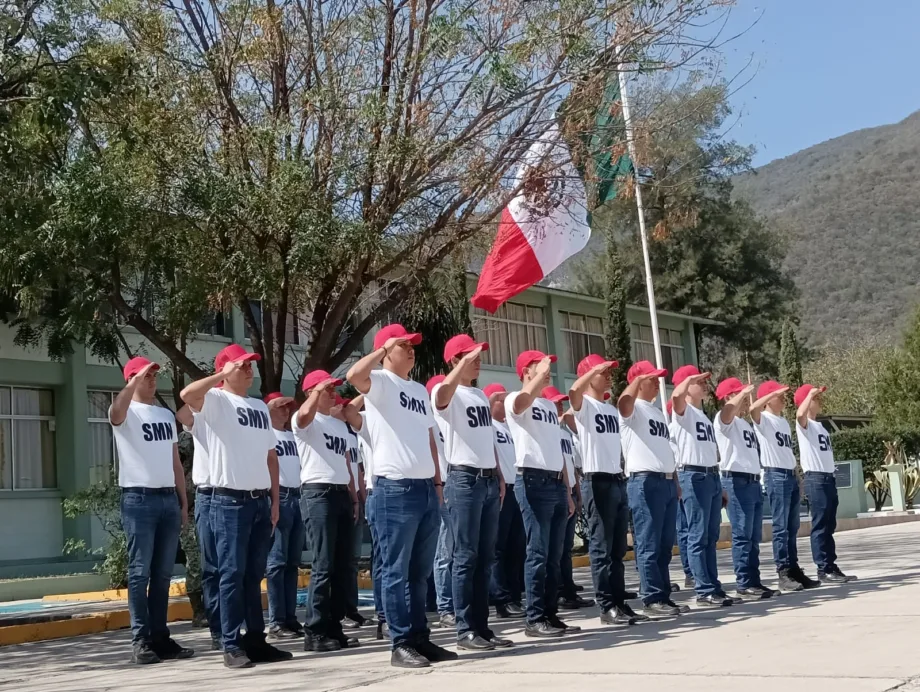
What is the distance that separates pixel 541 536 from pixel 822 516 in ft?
14.5

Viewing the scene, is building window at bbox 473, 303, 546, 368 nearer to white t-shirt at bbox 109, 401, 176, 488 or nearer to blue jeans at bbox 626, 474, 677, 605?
blue jeans at bbox 626, 474, 677, 605

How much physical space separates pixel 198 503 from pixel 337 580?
4.40 feet

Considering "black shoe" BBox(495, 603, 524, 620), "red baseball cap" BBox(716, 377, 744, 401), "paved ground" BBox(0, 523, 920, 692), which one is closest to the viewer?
"paved ground" BBox(0, 523, 920, 692)

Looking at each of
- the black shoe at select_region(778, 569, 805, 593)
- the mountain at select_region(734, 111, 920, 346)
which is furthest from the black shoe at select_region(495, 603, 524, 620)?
the mountain at select_region(734, 111, 920, 346)

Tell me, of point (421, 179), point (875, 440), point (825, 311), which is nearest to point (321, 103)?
point (421, 179)

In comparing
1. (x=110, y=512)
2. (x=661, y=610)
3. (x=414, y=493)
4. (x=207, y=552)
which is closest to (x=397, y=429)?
(x=414, y=493)

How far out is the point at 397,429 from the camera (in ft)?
25.2

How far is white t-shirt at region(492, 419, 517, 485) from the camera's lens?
10969 millimetres

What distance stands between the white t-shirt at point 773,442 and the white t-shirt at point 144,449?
5.69 metres

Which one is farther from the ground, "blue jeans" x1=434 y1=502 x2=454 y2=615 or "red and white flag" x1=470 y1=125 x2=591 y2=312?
"red and white flag" x1=470 y1=125 x2=591 y2=312

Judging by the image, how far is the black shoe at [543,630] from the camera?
8.64 m

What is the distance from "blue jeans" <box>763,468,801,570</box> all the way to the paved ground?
80cm

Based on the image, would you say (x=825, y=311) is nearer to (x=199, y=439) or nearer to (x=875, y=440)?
(x=875, y=440)

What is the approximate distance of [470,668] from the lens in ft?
23.8
